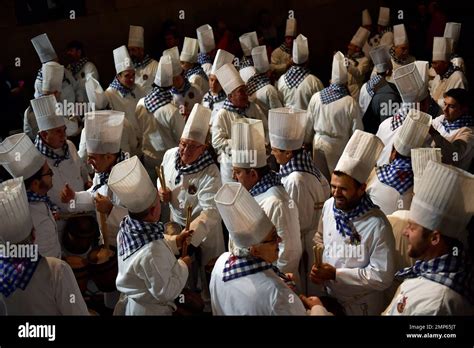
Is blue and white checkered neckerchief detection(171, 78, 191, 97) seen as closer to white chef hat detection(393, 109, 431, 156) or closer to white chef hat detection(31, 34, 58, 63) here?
white chef hat detection(31, 34, 58, 63)

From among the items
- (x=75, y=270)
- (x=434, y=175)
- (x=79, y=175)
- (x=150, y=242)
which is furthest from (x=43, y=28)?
(x=434, y=175)

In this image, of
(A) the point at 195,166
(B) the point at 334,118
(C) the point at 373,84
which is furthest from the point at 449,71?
(A) the point at 195,166

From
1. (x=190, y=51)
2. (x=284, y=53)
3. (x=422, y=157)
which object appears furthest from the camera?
(x=284, y=53)

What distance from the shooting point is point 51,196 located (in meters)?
4.39

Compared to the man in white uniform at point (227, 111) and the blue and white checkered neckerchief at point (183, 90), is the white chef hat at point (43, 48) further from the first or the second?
the man in white uniform at point (227, 111)

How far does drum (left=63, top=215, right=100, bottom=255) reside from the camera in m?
4.04

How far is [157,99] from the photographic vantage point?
239 inches

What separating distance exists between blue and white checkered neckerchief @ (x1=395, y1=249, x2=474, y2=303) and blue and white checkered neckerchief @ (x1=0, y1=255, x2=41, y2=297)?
1576 millimetres

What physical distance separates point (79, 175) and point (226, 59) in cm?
244

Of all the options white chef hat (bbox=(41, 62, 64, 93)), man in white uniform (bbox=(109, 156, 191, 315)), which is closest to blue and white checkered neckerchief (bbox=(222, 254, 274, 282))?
man in white uniform (bbox=(109, 156, 191, 315))

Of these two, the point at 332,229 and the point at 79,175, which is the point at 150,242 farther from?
the point at 79,175

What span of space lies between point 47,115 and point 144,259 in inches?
77.2

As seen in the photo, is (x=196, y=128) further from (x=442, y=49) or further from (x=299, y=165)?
(x=442, y=49)

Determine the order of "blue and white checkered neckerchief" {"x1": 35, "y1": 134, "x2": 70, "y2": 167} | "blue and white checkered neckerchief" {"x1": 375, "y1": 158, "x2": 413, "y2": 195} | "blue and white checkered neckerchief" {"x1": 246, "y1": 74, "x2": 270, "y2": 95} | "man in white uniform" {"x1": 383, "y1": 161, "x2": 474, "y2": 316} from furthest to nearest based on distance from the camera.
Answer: "blue and white checkered neckerchief" {"x1": 246, "y1": 74, "x2": 270, "y2": 95}, "blue and white checkered neckerchief" {"x1": 35, "y1": 134, "x2": 70, "y2": 167}, "blue and white checkered neckerchief" {"x1": 375, "y1": 158, "x2": 413, "y2": 195}, "man in white uniform" {"x1": 383, "y1": 161, "x2": 474, "y2": 316}
